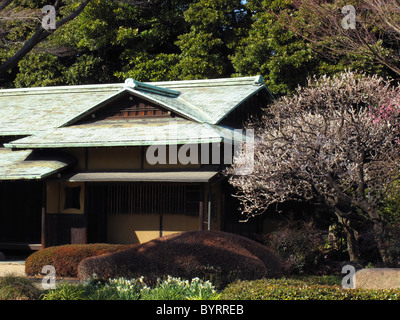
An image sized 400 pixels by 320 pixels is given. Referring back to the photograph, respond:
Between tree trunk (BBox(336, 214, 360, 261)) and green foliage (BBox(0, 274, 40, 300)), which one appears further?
tree trunk (BBox(336, 214, 360, 261))

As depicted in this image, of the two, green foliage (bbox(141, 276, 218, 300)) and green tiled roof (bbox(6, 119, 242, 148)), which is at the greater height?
green tiled roof (bbox(6, 119, 242, 148))

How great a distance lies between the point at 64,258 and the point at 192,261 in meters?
4.39

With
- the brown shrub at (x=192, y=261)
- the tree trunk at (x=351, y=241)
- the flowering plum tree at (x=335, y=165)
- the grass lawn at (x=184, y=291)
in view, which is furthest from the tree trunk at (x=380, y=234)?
the grass lawn at (x=184, y=291)

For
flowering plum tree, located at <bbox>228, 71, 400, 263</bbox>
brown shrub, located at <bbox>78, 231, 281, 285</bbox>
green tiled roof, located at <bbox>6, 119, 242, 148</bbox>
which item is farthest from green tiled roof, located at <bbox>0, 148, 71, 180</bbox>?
brown shrub, located at <bbox>78, 231, 281, 285</bbox>

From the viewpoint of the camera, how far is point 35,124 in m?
20.0

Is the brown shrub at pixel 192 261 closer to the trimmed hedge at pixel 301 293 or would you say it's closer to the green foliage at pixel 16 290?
the green foliage at pixel 16 290

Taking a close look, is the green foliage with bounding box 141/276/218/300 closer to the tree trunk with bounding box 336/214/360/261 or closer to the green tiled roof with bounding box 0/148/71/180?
the tree trunk with bounding box 336/214/360/261

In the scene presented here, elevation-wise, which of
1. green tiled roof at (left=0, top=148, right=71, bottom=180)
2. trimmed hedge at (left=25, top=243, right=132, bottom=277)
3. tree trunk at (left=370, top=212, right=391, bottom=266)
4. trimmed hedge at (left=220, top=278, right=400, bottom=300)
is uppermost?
green tiled roof at (left=0, top=148, right=71, bottom=180)

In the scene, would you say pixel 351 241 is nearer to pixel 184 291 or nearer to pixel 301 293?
pixel 184 291

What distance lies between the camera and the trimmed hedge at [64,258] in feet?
49.0

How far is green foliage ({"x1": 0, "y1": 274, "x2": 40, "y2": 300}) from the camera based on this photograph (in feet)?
34.3

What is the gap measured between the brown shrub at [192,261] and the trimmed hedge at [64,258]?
7.96ft

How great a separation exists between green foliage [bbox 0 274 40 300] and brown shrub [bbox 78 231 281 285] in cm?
171

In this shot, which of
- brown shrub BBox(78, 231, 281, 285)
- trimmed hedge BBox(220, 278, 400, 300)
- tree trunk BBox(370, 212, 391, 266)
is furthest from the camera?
tree trunk BBox(370, 212, 391, 266)
